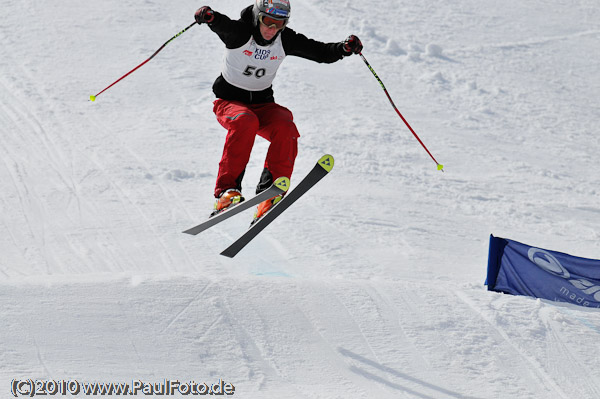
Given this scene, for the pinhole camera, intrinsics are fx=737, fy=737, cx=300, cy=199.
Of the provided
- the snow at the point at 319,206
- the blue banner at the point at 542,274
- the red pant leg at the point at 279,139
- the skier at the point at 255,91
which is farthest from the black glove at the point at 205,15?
the blue banner at the point at 542,274

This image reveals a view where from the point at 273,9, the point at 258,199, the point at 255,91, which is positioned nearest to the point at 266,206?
the point at 258,199

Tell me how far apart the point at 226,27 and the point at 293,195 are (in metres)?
1.40

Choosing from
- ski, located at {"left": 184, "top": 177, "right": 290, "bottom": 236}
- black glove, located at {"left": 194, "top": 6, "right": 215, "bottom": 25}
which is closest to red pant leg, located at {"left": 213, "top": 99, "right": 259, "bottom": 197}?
ski, located at {"left": 184, "top": 177, "right": 290, "bottom": 236}

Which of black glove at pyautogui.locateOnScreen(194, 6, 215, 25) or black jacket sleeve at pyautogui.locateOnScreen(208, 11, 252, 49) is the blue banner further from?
black glove at pyautogui.locateOnScreen(194, 6, 215, 25)

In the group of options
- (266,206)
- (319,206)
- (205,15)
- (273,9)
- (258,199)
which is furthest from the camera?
(319,206)

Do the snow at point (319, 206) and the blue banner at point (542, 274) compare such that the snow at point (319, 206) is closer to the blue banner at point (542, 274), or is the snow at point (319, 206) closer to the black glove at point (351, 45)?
the blue banner at point (542, 274)

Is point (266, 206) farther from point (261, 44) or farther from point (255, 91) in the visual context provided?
point (261, 44)

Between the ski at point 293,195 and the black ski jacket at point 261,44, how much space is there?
765 millimetres

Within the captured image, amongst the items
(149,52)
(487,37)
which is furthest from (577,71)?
(149,52)

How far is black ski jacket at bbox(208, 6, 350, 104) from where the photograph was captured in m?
5.67

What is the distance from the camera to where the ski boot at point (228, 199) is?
5.83 metres

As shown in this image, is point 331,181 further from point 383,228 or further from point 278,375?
point 278,375

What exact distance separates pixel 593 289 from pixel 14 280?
5.00 meters

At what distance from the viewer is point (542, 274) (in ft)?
22.8
